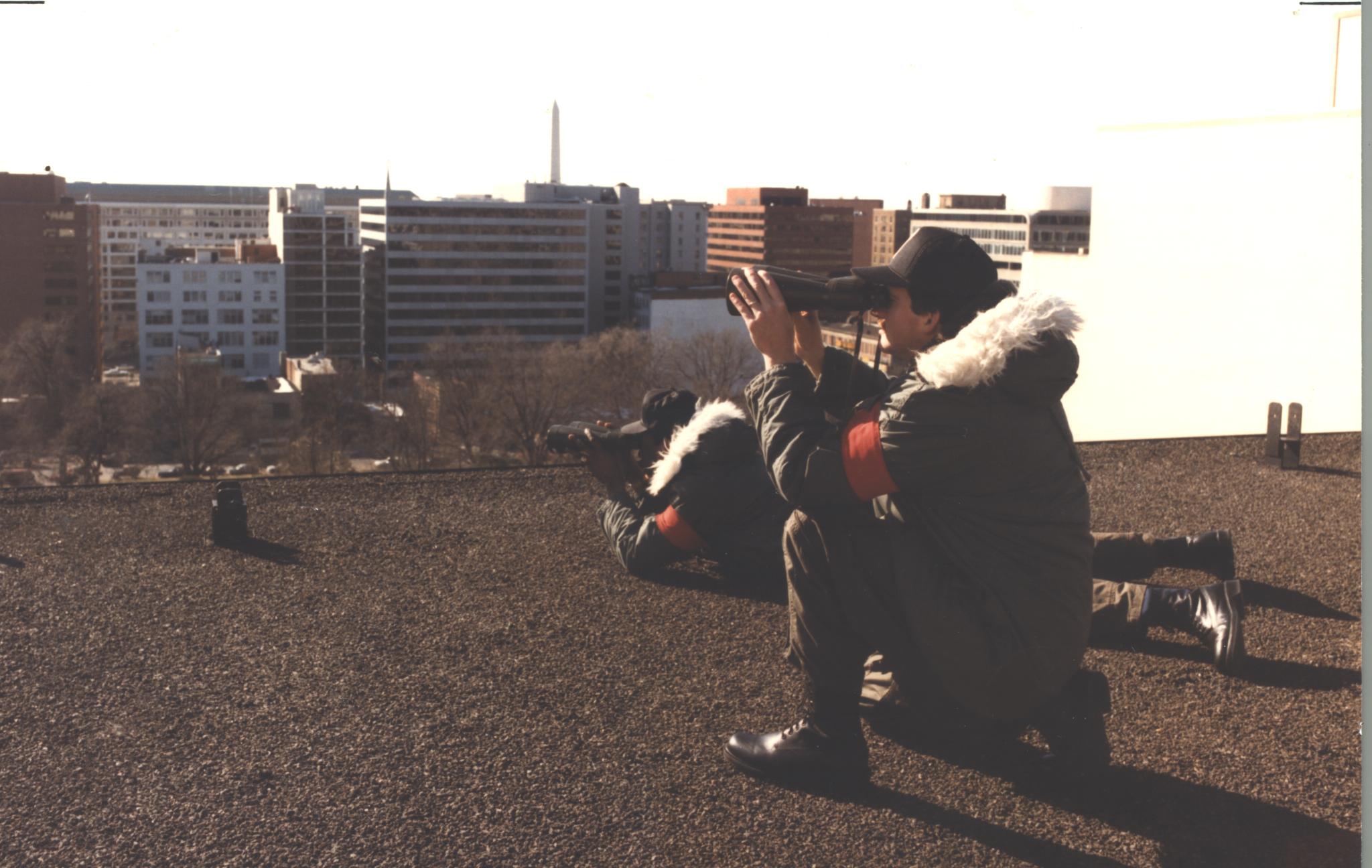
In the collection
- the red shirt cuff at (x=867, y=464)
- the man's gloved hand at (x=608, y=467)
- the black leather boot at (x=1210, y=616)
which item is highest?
the red shirt cuff at (x=867, y=464)

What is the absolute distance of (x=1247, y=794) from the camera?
2.17m

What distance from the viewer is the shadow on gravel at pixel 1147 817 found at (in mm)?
1956

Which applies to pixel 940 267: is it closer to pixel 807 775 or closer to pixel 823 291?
pixel 823 291

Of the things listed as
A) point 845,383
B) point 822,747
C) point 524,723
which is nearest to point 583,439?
point 524,723

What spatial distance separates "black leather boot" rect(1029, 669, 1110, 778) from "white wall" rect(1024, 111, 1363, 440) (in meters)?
5.39

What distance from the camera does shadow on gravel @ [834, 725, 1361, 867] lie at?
1.96m

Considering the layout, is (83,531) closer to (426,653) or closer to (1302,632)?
(426,653)

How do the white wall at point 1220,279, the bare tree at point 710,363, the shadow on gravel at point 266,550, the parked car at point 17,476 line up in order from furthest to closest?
the bare tree at point 710,363
the parked car at point 17,476
the white wall at point 1220,279
the shadow on gravel at point 266,550

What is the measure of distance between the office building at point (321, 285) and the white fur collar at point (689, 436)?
3159 inches

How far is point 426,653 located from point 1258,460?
3793mm

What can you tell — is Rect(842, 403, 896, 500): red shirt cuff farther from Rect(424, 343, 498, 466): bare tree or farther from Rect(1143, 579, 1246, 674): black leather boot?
Rect(424, 343, 498, 466): bare tree

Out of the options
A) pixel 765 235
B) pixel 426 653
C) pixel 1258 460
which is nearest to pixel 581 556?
pixel 426 653

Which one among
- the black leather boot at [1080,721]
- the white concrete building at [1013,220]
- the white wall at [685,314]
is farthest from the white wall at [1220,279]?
the white concrete building at [1013,220]

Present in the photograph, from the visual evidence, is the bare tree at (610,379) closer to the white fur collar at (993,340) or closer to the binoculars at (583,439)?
the binoculars at (583,439)
